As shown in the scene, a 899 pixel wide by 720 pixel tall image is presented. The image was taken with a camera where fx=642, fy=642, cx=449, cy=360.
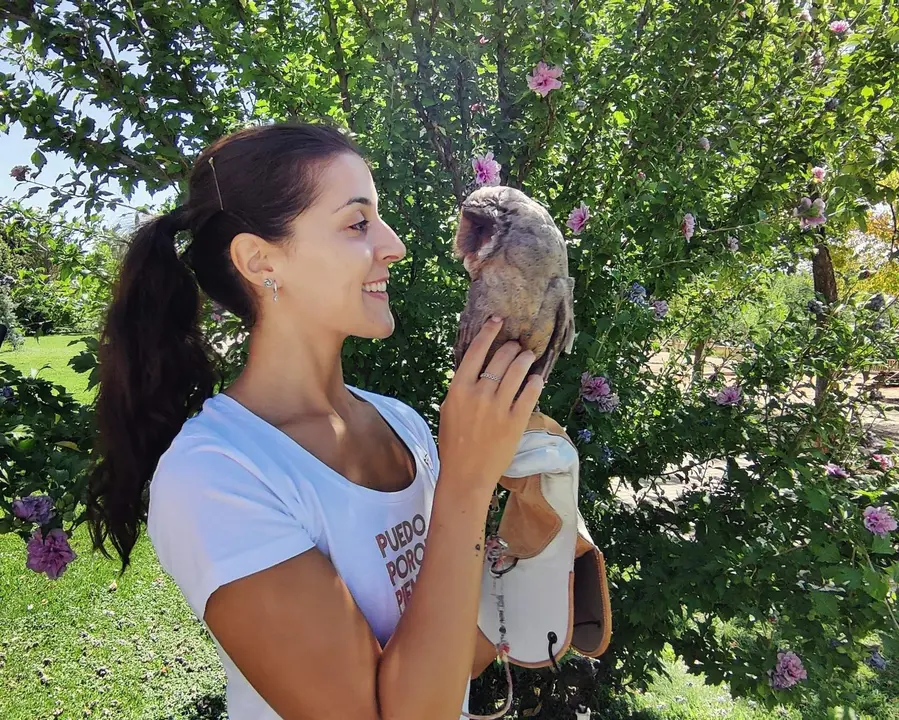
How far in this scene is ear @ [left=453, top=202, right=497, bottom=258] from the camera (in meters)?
1.27

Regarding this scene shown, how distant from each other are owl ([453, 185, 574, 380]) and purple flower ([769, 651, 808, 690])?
1836mm

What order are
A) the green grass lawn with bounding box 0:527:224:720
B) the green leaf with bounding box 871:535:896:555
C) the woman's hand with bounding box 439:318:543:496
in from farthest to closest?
the green grass lawn with bounding box 0:527:224:720
the green leaf with bounding box 871:535:896:555
the woman's hand with bounding box 439:318:543:496

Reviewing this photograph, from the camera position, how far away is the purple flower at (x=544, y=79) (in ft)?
7.31

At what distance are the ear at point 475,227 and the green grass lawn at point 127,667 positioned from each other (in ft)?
10.00

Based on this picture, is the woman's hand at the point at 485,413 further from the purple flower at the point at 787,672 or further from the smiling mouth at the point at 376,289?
the purple flower at the point at 787,672

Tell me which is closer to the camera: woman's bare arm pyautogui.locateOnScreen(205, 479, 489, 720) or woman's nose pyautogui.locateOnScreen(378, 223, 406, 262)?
woman's bare arm pyautogui.locateOnScreen(205, 479, 489, 720)

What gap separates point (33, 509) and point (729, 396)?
101 inches

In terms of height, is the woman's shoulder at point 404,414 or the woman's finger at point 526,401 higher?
the woman's finger at point 526,401

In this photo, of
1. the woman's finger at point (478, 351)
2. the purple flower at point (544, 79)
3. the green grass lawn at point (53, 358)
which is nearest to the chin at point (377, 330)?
the woman's finger at point (478, 351)

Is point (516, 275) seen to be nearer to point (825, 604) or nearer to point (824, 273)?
point (825, 604)

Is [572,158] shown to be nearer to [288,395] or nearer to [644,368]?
[644,368]

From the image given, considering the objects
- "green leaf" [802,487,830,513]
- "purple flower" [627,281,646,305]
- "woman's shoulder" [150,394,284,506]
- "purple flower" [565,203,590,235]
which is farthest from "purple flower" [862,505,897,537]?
"woman's shoulder" [150,394,284,506]

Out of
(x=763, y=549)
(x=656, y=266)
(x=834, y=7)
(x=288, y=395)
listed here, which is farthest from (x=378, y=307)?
(x=834, y=7)

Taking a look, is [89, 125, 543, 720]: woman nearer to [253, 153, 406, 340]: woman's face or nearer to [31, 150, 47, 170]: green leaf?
[253, 153, 406, 340]: woman's face
